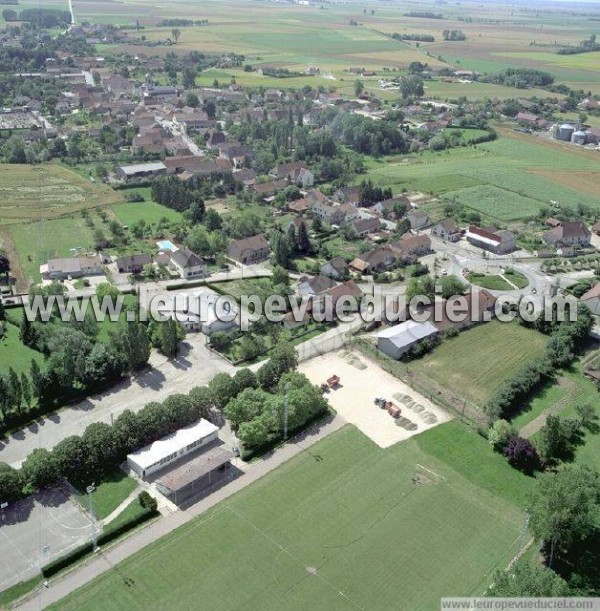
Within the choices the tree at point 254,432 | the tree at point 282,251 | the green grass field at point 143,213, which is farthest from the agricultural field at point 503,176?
the tree at point 254,432

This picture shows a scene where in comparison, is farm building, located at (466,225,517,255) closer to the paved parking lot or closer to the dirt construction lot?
the dirt construction lot

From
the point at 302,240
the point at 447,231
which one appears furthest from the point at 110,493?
the point at 447,231

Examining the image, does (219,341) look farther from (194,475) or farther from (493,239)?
(493,239)

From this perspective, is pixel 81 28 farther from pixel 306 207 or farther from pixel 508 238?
pixel 508 238

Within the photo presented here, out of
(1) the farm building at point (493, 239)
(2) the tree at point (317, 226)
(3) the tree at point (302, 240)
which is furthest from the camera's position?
(2) the tree at point (317, 226)

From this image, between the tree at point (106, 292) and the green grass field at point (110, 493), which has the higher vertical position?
the tree at point (106, 292)

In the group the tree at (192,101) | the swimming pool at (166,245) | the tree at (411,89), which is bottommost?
the swimming pool at (166,245)

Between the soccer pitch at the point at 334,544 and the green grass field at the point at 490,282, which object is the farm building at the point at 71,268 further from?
the green grass field at the point at 490,282
